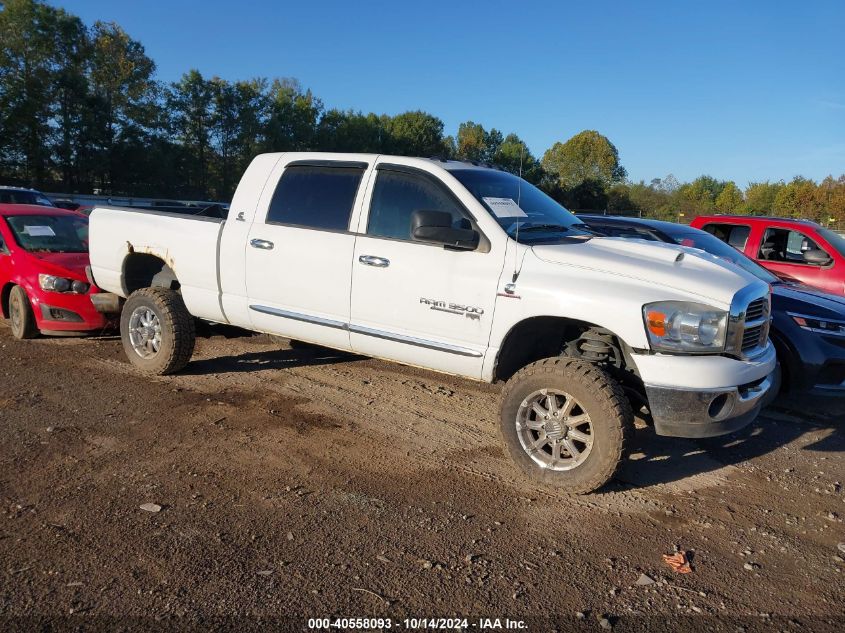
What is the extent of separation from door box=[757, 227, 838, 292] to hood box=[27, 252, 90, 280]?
8289mm

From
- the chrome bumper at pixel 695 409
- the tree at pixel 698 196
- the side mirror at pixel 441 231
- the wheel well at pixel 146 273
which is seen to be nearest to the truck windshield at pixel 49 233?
the wheel well at pixel 146 273

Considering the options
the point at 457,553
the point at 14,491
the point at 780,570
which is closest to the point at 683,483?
the point at 780,570

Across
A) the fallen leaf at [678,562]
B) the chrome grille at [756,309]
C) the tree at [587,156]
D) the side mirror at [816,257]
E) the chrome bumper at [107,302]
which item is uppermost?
the tree at [587,156]

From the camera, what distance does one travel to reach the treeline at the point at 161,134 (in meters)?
40.7

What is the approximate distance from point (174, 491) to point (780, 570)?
3.34 metres

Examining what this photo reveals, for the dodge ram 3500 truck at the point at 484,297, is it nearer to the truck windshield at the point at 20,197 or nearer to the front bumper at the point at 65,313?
the front bumper at the point at 65,313

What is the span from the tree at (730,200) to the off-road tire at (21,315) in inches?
1533

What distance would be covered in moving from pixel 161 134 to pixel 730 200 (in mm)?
43573

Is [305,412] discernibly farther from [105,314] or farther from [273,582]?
[105,314]

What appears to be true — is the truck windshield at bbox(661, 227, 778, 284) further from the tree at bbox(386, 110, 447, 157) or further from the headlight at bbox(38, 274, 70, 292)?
the tree at bbox(386, 110, 447, 157)

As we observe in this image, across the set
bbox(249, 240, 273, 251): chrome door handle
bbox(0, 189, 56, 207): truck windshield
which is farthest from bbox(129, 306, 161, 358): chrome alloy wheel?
bbox(0, 189, 56, 207): truck windshield

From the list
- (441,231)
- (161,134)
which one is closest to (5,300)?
(441,231)

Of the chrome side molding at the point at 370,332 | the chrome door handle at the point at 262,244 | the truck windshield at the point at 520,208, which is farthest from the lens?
the chrome door handle at the point at 262,244

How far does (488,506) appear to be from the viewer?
3889mm
